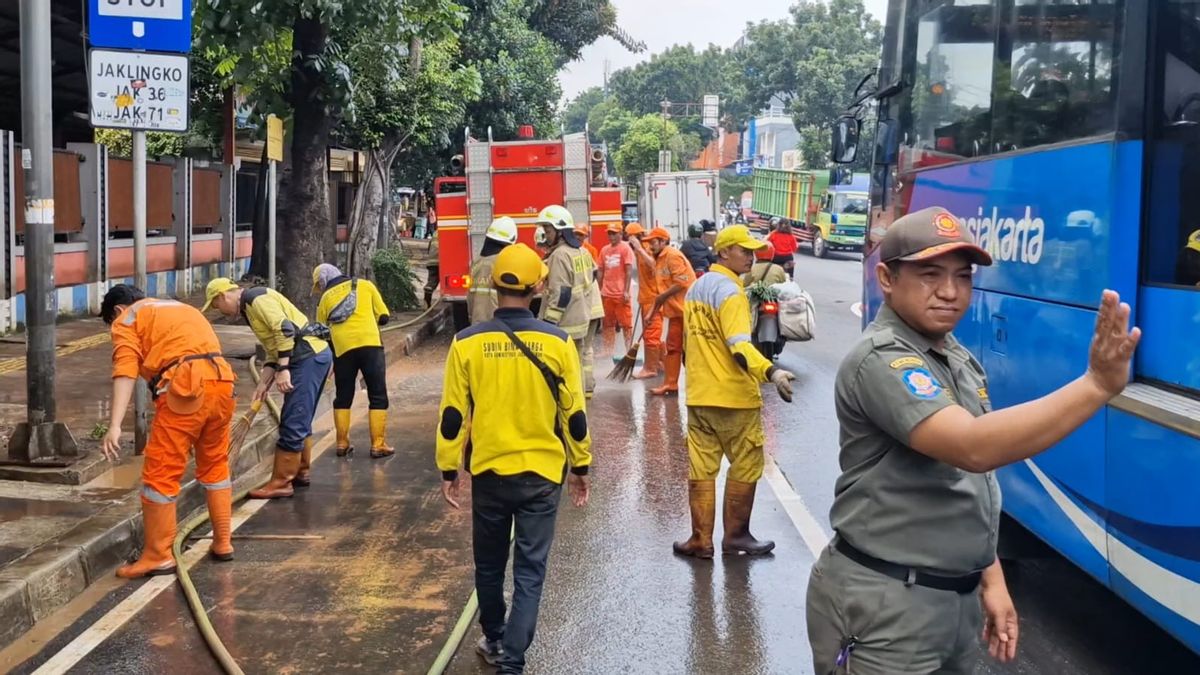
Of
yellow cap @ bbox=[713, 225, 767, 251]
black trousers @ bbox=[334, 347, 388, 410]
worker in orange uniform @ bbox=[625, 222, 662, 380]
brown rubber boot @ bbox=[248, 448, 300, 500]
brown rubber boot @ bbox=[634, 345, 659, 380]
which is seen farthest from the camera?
brown rubber boot @ bbox=[634, 345, 659, 380]

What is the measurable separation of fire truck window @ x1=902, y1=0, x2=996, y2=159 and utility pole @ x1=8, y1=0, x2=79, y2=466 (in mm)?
5638

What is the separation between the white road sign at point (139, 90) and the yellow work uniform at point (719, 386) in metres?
4.19

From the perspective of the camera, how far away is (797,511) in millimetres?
7449

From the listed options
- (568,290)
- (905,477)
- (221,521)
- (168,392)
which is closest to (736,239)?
(168,392)

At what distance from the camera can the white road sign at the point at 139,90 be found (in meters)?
8.05

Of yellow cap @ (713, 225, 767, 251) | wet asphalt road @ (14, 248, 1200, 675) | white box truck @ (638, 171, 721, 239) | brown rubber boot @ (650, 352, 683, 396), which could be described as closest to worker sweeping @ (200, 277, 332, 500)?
wet asphalt road @ (14, 248, 1200, 675)

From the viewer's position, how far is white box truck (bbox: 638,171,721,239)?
86.5 ft

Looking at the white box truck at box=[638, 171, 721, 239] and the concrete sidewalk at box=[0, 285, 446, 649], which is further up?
the white box truck at box=[638, 171, 721, 239]

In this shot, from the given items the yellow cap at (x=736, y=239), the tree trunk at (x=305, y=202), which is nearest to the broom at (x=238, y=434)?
the yellow cap at (x=736, y=239)

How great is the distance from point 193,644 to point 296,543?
1.60m

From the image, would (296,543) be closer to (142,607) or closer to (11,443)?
(142,607)

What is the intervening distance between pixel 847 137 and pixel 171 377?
17.8 ft

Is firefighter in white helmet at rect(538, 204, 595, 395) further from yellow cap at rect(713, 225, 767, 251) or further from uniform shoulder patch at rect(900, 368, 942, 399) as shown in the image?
uniform shoulder patch at rect(900, 368, 942, 399)

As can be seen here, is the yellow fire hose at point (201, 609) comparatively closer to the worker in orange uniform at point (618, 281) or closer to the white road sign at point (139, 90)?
the white road sign at point (139, 90)
